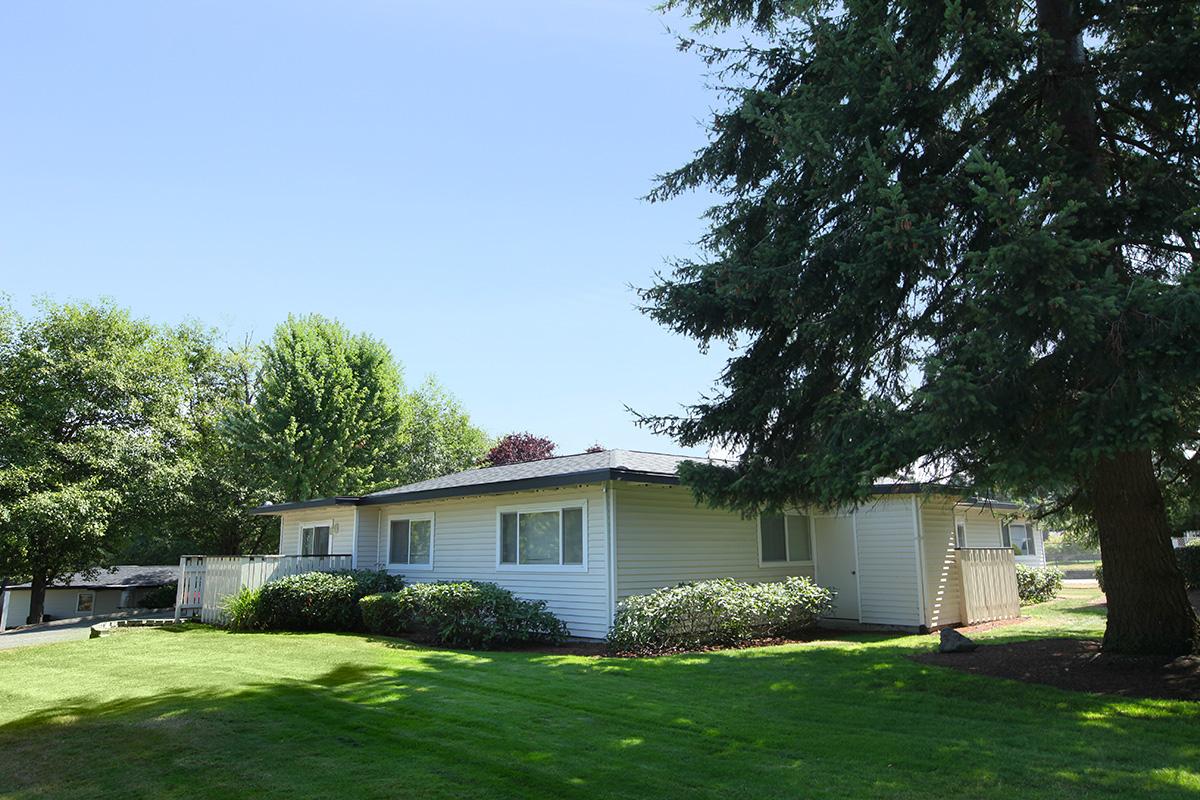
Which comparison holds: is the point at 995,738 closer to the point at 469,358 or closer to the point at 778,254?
the point at 778,254

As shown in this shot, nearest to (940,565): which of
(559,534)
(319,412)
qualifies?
(559,534)

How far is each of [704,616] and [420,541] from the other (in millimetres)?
7920

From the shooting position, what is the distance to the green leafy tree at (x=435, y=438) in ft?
123

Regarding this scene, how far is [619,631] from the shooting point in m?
11.4

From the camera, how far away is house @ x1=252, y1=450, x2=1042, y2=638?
12.9 metres

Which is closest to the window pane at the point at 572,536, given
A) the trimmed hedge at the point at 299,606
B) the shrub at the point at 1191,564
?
the trimmed hedge at the point at 299,606

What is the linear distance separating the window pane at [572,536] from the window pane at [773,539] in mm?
4043

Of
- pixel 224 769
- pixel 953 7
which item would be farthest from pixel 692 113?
pixel 224 769

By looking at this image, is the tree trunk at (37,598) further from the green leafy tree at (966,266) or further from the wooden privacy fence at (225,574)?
the green leafy tree at (966,266)

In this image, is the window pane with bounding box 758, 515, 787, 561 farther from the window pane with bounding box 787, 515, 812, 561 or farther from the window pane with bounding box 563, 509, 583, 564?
the window pane with bounding box 563, 509, 583, 564

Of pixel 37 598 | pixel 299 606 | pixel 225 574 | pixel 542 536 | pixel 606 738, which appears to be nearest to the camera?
pixel 606 738

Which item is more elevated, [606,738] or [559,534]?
[559,534]

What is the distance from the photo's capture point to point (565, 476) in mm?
12562

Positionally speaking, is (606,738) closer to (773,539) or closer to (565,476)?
(565,476)
